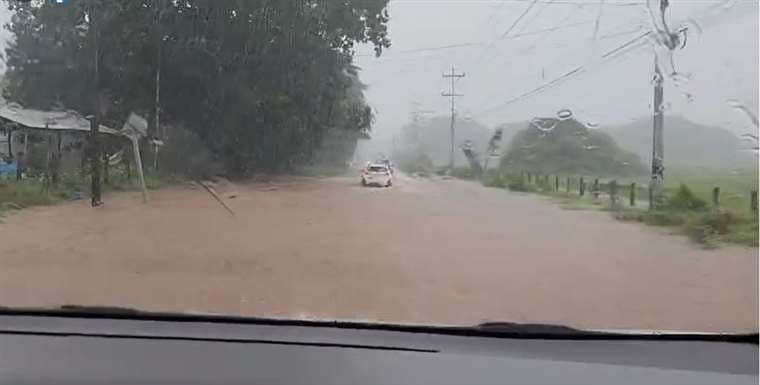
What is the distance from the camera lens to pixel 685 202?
307 centimetres

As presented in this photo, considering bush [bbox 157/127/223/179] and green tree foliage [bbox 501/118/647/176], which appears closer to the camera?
green tree foliage [bbox 501/118/647/176]

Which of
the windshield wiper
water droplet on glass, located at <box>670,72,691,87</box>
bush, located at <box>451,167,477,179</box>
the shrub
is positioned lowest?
the windshield wiper

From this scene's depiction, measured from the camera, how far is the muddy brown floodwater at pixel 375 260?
2910mm

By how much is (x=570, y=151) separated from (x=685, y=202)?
466 mm

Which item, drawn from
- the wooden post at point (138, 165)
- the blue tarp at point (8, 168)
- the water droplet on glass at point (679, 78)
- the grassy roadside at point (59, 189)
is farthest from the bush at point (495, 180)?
the blue tarp at point (8, 168)

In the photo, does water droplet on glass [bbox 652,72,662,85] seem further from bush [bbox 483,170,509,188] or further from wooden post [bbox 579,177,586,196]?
bush [bbox 483,170,509,188]

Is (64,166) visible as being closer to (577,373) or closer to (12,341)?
(12,341)

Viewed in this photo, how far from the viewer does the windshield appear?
295cm

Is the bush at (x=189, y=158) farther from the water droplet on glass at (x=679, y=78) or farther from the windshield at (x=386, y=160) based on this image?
the water droplet on glass at (x=679, y=78)

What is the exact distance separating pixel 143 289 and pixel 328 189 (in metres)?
0.87

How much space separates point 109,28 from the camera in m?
3.41

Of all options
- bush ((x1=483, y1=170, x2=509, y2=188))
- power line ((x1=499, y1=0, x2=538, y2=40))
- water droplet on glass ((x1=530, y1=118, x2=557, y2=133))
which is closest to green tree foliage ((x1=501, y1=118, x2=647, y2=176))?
water droplet on glass ((x1=530, y1=118, x2=557, y2=133))

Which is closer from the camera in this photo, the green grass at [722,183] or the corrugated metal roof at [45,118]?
the green grass at [722,183]

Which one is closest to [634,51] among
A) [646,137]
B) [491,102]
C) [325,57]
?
[646,137]
